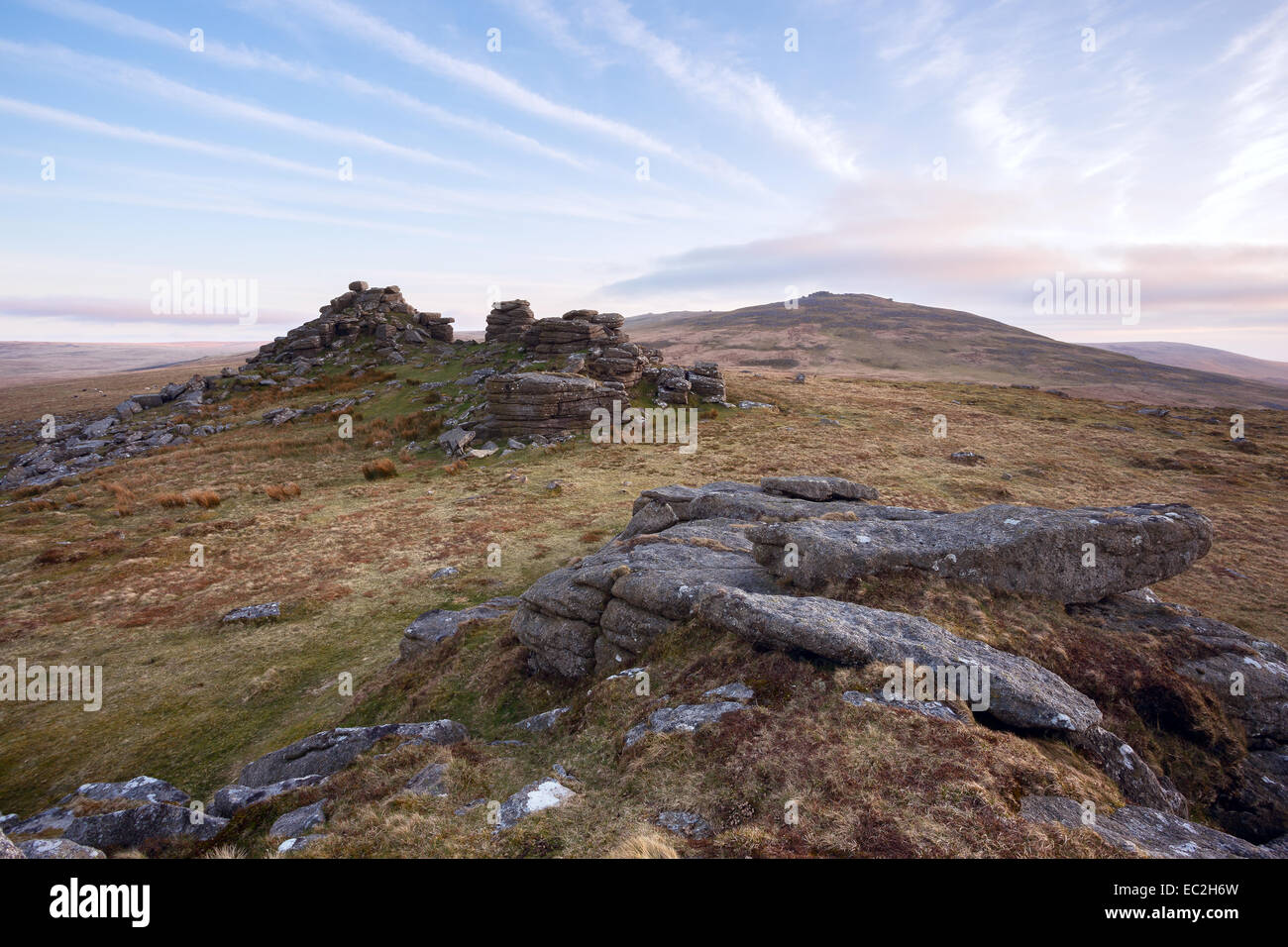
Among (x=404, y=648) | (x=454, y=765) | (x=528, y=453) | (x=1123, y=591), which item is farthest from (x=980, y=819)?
(x=528, y=453)

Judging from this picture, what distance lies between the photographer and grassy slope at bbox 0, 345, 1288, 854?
6168 mm

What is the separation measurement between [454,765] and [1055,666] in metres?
10.7

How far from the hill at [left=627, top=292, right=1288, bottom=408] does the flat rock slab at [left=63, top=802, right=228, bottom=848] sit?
12489 centimetres

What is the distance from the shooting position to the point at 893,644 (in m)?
8.37

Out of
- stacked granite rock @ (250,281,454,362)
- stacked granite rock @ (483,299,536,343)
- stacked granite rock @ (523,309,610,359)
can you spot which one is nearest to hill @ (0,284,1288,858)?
stacked granite rock @ (523,309,610,359)

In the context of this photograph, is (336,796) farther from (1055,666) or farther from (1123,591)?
(1123,591)

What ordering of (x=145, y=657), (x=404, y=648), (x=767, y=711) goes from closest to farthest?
1. (x=767, y=711)
2. (x=404, y=648)
3. (x=145, y=657)

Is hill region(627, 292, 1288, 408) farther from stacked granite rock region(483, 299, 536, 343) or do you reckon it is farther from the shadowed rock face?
the shadowed rock face

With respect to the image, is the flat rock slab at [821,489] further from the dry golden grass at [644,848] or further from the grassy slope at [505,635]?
the dry golden grass at [644,848]

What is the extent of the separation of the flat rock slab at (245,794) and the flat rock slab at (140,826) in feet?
1.05

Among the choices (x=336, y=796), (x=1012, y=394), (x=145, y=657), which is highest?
(x=1012, y=394)

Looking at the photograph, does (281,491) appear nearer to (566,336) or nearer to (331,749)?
(331,749)

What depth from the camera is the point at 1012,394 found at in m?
65.8

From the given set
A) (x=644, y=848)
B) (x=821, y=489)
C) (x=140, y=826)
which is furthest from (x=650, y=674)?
(x=821, y=489)
